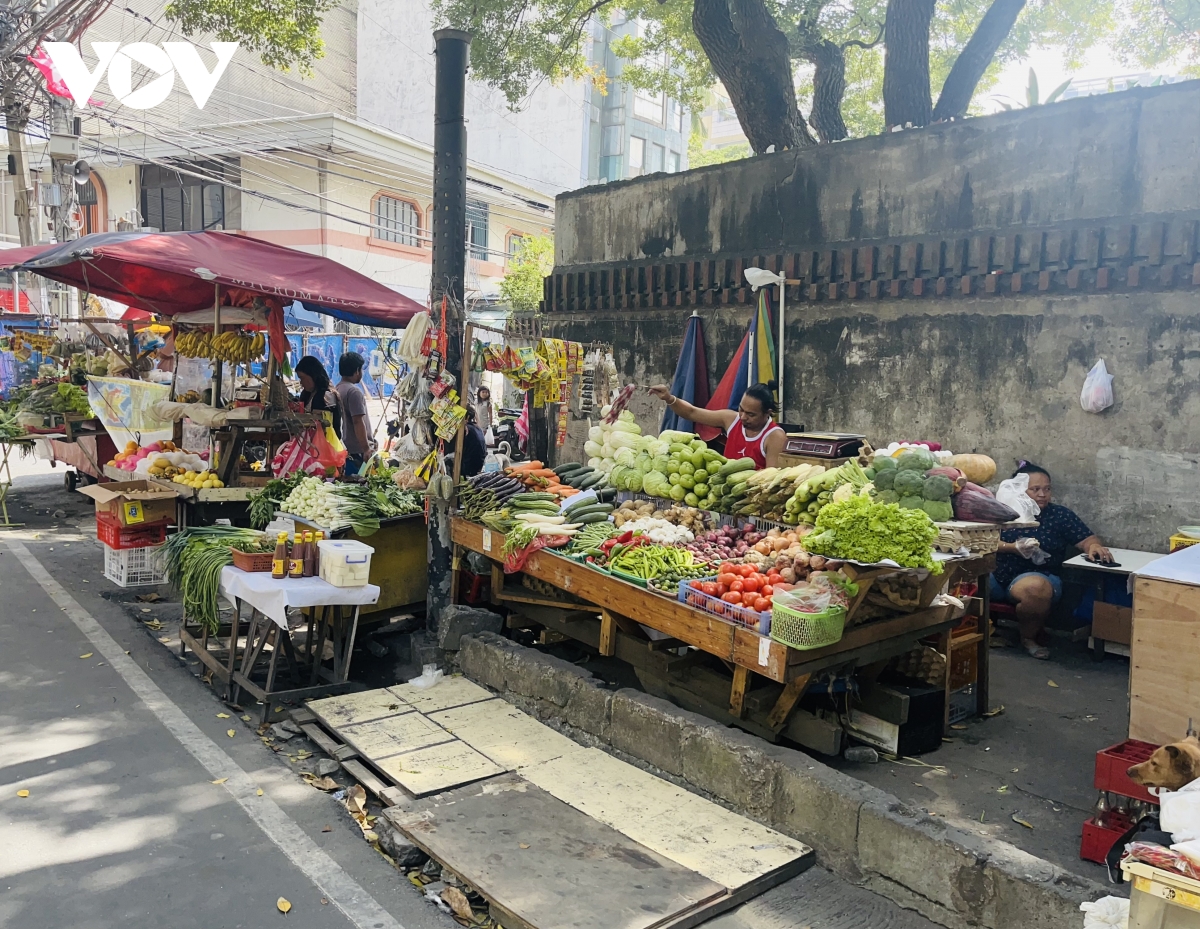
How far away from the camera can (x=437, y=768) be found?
471 centimetres

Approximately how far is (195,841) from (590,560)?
8.48 feet

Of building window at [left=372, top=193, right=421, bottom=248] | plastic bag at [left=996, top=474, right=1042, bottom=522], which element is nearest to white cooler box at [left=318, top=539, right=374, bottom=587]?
plastic bag at [left=996, top=474, right=1042, bottom=522]

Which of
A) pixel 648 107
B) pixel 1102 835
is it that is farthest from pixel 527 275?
pixel 1102 835

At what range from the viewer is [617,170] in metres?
40.0

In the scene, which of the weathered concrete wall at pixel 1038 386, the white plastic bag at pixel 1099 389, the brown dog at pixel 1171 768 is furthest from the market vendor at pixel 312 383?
the brown dog at pixel 1171 768

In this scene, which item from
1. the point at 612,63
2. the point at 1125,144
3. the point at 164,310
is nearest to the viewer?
the point at 1125,144

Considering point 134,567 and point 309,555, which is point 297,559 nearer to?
point 309,555

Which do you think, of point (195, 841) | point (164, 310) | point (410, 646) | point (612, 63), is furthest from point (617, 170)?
point (195, 841)

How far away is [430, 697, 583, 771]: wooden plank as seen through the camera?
491 cm

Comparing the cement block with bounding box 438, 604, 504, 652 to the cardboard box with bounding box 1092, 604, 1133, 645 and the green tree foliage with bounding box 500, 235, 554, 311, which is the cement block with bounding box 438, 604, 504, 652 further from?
the green tree foliage with bounding box 500, 235, 554, 311

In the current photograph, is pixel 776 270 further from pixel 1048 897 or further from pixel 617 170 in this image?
pixel 617 170

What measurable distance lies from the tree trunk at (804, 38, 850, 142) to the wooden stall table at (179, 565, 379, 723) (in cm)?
1076

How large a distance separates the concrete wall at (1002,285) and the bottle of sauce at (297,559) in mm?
4860

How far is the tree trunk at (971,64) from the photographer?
34.4 feet
